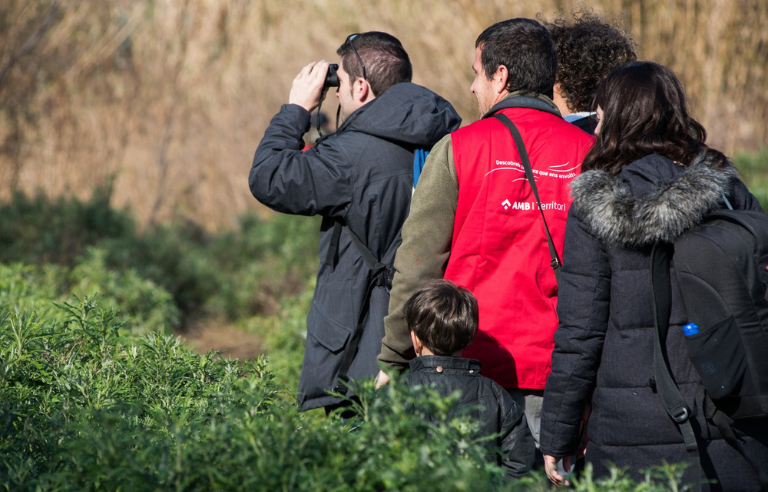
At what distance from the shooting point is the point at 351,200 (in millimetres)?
2775

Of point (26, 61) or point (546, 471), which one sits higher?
point (26, 61)

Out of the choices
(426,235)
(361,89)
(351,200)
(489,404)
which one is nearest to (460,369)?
(489,404)

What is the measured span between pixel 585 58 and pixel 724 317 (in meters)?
1.53

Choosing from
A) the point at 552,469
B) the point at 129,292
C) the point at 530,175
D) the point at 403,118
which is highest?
the point at 403,118

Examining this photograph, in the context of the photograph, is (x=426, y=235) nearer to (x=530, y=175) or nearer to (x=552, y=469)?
(x=530, y=175)

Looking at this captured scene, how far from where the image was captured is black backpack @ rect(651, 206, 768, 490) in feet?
6.28

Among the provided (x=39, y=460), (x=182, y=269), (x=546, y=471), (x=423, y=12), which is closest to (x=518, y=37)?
(x=546, y=471)

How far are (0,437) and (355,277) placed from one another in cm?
131

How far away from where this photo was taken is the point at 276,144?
281cm

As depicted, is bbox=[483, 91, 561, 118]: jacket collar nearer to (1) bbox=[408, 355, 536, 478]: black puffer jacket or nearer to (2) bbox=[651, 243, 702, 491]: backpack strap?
(2) bbox=[651, 243, 702, 491]: backpack strap

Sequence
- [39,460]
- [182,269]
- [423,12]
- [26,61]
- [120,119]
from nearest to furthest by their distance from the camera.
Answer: [39,460] < [182,269] < [423,12] < [26,61] < [120,119]

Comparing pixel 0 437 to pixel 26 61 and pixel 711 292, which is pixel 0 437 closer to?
pixel 711 292

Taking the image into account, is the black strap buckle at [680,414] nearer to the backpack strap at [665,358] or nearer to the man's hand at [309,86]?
the backpack strap at [665,358]

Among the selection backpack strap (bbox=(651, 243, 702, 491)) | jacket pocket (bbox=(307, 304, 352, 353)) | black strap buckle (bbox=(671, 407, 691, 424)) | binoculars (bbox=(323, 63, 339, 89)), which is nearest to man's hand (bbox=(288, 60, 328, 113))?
binoculars (bbox=(323, 63, 339, 89))
